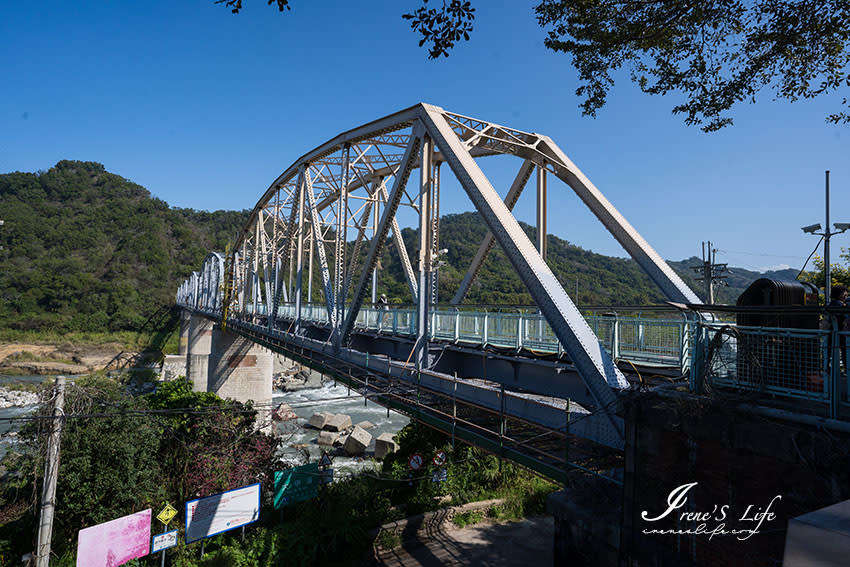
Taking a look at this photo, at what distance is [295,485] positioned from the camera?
1237cm

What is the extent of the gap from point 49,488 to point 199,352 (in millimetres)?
39797

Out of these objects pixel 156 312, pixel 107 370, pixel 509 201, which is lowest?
pixel 107 370

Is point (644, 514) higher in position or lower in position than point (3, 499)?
higher

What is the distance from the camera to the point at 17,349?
55.2 metres

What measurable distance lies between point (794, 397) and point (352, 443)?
2151cm

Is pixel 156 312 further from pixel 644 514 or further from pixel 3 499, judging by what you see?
pixel 644 514

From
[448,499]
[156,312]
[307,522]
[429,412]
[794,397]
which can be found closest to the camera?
[794,397]

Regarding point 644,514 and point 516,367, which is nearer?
point 644,514

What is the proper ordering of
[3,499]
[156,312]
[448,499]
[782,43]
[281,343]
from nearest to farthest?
[782,43] < [448,499] < [3,499] < [281,343] < [156,312]

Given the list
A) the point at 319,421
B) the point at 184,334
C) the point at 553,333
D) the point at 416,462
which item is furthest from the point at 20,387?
the point at 553,333

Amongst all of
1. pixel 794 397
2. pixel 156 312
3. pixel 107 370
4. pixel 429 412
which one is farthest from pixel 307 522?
pixel 156 312

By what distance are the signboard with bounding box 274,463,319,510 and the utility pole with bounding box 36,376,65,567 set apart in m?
4.77

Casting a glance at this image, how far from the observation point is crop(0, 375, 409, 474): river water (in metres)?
22.2

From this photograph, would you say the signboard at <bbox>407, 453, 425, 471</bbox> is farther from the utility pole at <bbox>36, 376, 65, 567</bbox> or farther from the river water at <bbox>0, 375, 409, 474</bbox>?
the utility pole at <bbox>36, 376, 65, 567</bbox>
